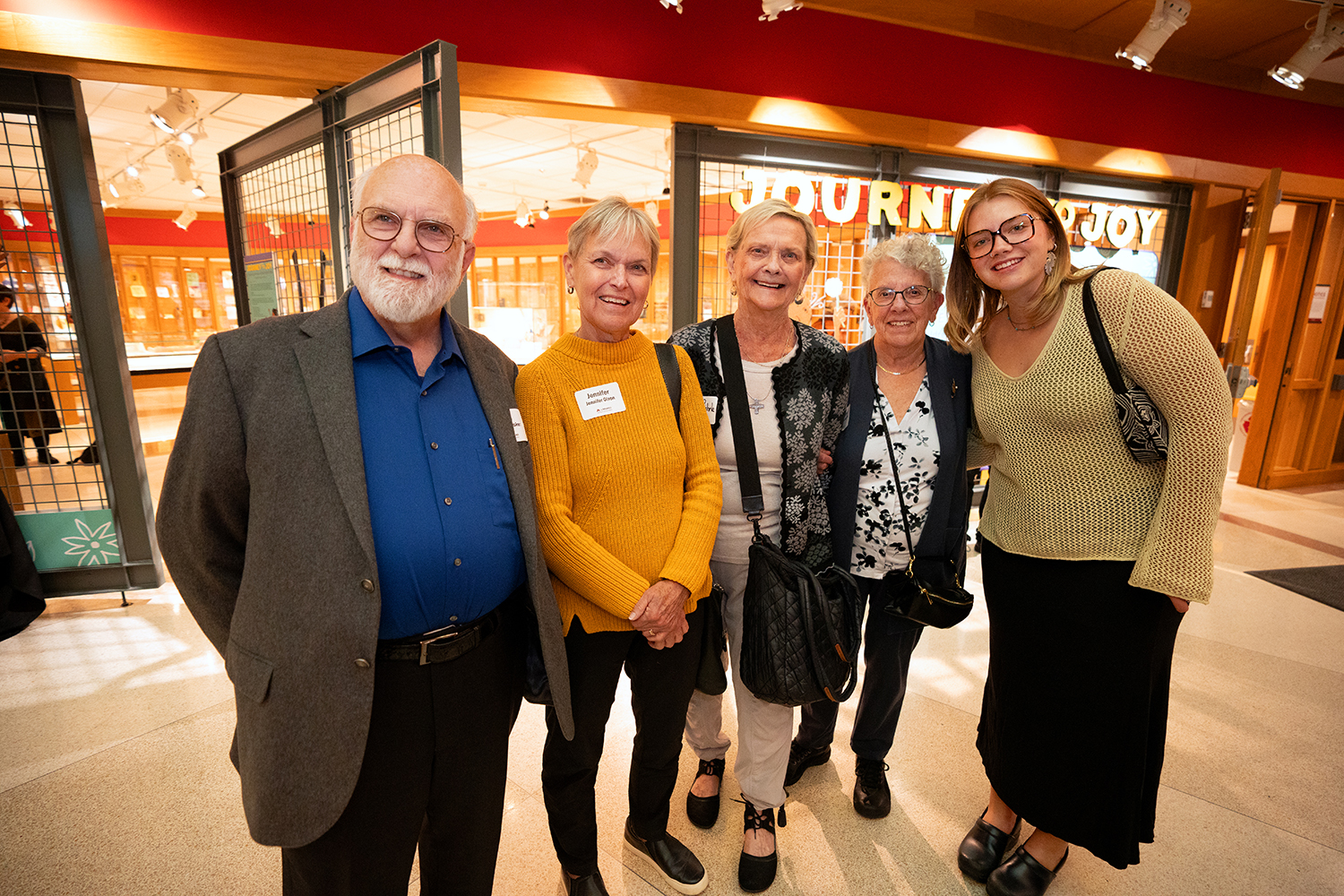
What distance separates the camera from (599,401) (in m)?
1.46

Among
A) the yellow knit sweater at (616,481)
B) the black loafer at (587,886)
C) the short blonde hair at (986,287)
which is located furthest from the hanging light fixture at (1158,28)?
the black loafer at (587,886)

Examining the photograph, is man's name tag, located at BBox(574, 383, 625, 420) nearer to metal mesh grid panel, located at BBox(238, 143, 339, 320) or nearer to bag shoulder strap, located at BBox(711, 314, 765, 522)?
bag shoulder strap, located at BBox(711, 314, 765, 522)

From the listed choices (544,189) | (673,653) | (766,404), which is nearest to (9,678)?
(673,653)

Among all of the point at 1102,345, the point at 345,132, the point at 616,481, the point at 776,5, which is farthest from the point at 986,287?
the point at 345,132

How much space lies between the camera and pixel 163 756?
7.57 feet

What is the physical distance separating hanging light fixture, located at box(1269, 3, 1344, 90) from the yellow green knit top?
4232 millimetres

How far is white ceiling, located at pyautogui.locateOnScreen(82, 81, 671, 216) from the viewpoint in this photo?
5.89 metres

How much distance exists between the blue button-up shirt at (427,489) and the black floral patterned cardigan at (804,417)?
2.28 feet

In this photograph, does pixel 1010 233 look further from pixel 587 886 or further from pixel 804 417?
pixel 587 886

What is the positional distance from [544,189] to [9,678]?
9171 millimetres

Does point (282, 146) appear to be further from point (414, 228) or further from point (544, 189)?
point (544, 189)

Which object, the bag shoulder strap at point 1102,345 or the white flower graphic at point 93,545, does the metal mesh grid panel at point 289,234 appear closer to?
the white flower graphic at point 93,545

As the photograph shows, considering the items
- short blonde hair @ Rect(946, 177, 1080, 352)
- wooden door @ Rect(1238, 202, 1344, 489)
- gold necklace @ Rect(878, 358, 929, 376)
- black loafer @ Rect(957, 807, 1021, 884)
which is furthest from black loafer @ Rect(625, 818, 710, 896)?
wooden door @ Rect(1238, 202, 1344, 489)

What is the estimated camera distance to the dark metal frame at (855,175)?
3.94m
